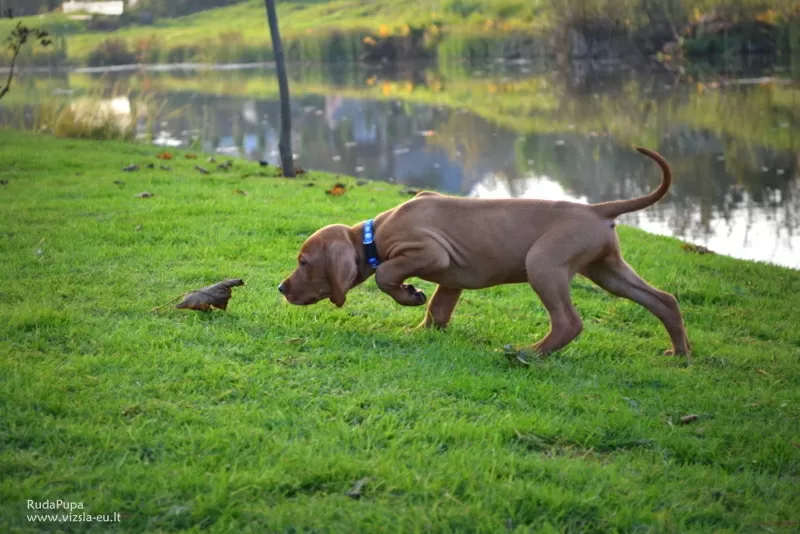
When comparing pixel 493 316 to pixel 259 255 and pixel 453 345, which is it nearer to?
Result: pixel 453 345

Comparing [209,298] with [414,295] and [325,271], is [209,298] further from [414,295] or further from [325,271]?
[414,295]

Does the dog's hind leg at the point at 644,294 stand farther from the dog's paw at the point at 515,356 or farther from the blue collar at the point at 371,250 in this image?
the blue collar at the point at 371,250

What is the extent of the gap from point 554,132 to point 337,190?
8.32 metres

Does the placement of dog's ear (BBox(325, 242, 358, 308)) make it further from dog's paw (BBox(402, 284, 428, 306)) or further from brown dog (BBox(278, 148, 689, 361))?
dog's paw (BBox(402, 284, 428, 306))

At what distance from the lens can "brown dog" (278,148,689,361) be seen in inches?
191

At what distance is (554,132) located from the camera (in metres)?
17.3

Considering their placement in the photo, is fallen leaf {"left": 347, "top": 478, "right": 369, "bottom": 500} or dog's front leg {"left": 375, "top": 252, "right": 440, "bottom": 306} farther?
dog's front leg {"left": 375, "top": 252, "right": 440, "bottom": 306}

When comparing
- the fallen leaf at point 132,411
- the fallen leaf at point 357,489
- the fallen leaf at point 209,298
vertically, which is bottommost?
the fallen leaf at point 357,489

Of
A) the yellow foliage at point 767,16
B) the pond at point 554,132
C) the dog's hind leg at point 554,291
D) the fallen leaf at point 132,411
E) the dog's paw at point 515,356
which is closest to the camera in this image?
the fallen leaf at point 132,411

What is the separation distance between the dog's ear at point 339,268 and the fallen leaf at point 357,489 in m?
1.93

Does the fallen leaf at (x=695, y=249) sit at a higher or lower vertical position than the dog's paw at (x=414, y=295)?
lower

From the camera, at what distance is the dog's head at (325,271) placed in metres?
5.10

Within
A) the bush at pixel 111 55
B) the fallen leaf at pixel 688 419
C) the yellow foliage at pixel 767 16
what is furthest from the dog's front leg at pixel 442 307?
the bush at pixel 111 55

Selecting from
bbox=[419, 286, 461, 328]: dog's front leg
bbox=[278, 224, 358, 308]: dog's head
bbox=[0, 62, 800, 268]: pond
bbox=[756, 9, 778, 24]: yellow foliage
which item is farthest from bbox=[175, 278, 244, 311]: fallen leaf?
bbox=[756, 9, 778, 24]: yellow foliage
